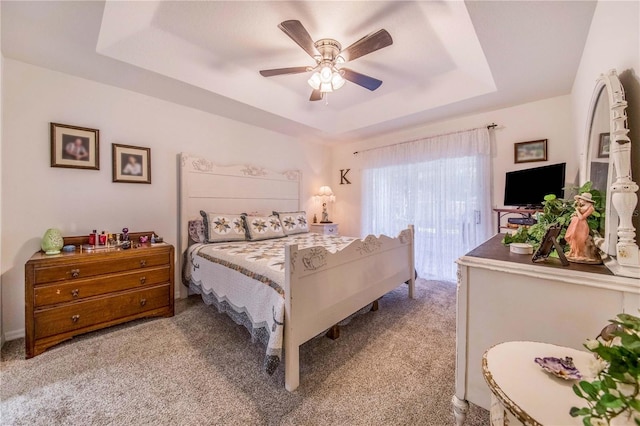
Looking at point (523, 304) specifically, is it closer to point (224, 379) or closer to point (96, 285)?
point (224, 379)

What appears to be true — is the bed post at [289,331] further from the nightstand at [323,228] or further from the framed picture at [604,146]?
the nightstand at [323,228]

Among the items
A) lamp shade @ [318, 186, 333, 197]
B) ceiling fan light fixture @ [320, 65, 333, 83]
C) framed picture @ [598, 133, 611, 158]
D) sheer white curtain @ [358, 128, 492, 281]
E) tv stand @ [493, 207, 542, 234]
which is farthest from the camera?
lamp shade @ [318, 186, 333, 197]

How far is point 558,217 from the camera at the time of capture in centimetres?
137

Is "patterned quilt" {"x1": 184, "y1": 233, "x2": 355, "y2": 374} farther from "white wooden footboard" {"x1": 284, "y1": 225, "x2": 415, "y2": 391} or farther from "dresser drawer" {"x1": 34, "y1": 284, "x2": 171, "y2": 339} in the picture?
"dresser drawer" {"x1": 34, "y1": 284, "x2": 171, "y2": 339}

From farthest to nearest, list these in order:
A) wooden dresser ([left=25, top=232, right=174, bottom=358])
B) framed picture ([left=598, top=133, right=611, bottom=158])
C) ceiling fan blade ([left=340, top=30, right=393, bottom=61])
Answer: wooden dresser ([left=25, top=232, right=174, bottom=358])
ceiling fan blade ([left=340, top=30, right=393, bottom=61])
framed picture ([left=598, top=133, right=611, bottom=158])

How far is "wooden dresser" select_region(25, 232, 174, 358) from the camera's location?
1.86 m

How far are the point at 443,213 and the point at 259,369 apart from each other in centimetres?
309

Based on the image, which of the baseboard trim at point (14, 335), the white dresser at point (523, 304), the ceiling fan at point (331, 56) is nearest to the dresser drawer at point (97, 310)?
the baseboard trim at point (14, 335)

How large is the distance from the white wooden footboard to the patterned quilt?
10cm

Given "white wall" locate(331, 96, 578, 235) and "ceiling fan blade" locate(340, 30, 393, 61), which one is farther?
"white wall" locate(331, 96, 578, 235)

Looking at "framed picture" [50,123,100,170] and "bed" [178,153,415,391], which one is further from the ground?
Result: "framed picture" [50,123,100,170]

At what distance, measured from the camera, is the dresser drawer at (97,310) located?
6.23ft

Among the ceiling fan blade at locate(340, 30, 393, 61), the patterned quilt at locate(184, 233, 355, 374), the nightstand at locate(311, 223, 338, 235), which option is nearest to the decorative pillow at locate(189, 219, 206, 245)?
the patterned quilt at locate(184, 233, 355, 374)

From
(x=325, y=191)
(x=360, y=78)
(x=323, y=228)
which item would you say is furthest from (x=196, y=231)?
(x=360, y=78)
